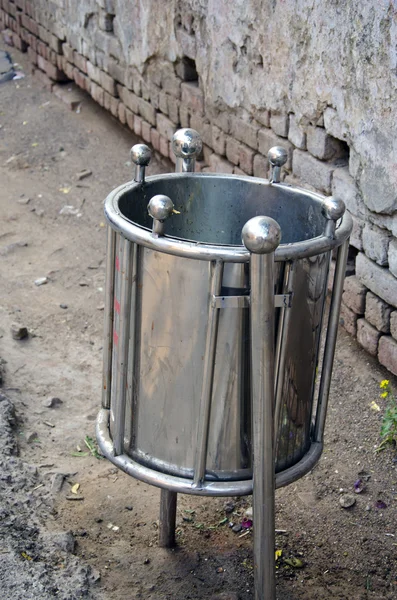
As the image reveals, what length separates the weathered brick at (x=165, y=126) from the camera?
4922mm

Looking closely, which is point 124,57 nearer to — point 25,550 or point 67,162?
point 67,162

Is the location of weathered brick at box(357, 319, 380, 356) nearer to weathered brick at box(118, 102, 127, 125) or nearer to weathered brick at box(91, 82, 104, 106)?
weathered brick at box(118, 102, 127, 125)

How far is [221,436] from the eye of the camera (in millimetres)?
1856

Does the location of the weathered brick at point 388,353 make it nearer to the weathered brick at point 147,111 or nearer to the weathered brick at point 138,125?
the weathered brick at point 147,111

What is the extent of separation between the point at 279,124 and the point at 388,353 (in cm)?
126

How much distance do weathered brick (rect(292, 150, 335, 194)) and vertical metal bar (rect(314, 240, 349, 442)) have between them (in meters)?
1.50

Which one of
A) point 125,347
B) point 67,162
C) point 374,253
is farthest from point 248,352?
point 67,162

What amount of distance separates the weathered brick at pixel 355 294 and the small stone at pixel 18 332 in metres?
1.51

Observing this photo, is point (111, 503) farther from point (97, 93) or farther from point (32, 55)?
point (32, 55)

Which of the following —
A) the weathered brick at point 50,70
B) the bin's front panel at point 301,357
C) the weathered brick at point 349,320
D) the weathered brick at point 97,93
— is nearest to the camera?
the bin's front panel at point 301,357

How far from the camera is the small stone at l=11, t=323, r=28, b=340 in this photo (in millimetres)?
3698

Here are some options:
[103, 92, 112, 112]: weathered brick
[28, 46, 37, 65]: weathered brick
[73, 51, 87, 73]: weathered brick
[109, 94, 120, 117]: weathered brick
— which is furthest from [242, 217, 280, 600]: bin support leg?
[28, 46, 37, 65]: weathered brick

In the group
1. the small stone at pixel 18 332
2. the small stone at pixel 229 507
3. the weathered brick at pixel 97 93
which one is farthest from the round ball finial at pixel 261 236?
the weathered brick at pixel 97 93

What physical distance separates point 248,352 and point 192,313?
0.51 ft
